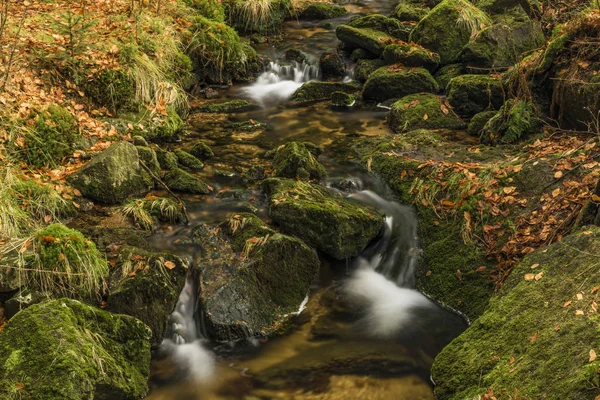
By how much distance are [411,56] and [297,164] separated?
15.6 feet

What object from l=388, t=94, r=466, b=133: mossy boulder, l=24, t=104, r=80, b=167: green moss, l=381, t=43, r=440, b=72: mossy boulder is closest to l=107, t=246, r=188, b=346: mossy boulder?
l=24, t=104, r=80, b=167: green moss

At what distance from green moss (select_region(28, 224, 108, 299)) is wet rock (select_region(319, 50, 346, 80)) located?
8156mm

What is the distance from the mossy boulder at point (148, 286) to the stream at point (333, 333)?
8.6 inches

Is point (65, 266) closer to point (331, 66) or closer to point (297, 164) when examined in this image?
point (297, 164)

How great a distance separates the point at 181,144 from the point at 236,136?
1.00 meters

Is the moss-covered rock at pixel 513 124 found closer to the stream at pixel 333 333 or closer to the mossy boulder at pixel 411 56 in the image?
the stream at pixel 333 333

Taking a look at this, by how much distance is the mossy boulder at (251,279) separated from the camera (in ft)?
19.6

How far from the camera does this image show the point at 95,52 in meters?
9.62

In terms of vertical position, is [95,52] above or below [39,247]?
above

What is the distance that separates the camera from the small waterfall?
12.2 meters

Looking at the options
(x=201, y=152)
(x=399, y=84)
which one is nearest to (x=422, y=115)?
(x=399, y=84)

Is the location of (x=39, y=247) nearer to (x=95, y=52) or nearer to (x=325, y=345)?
(x=325, y=345)

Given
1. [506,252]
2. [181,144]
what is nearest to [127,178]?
[181,144]

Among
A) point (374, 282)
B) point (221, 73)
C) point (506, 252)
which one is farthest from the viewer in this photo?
point (221, 73)
